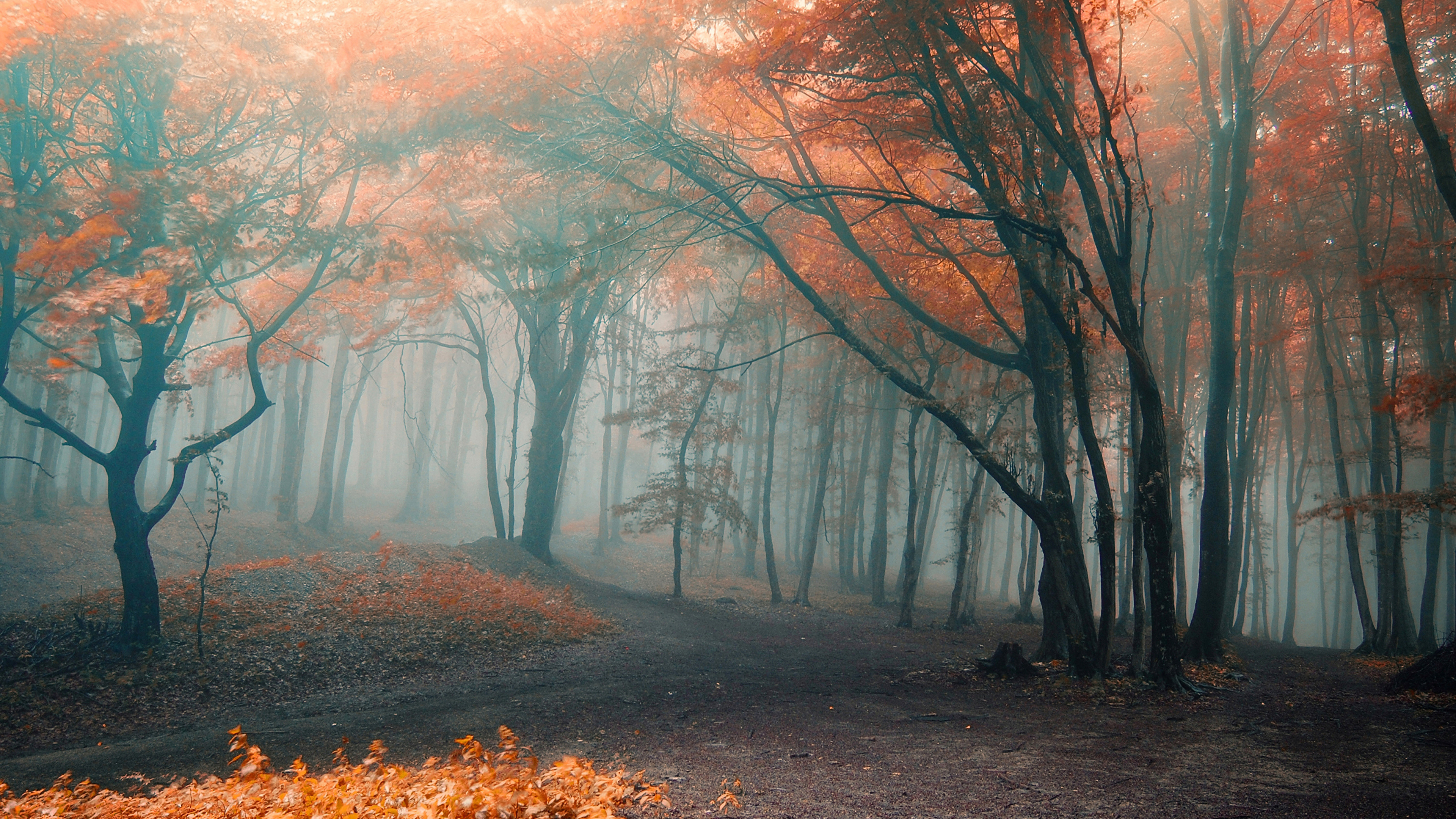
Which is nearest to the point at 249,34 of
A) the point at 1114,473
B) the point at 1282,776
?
the point at 1282,776

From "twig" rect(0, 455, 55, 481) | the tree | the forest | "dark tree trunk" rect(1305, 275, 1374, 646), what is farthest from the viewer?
"dark tree trunk" rect(1305, 275, 1374, 646)

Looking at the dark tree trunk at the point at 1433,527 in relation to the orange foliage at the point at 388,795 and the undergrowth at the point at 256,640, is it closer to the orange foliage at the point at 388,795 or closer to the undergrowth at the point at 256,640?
the undergrowth at the point at 256,640

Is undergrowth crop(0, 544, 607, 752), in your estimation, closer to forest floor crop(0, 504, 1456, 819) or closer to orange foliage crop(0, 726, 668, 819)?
forest floor crop(0, 504, 1456, 819)

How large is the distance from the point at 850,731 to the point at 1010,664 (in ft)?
11.4

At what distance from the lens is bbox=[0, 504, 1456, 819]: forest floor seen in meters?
Result: 4.23

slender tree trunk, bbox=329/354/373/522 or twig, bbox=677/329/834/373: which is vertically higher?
twig, bbox=677/329/834/373

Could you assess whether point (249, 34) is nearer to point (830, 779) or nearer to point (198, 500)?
point (830, 779)

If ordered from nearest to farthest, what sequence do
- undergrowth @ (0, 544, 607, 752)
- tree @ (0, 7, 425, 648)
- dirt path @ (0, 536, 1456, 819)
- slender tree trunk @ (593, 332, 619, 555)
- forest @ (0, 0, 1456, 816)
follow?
1. dirt path @ (0, 536, 1456, 819)
2. forest @ (0, 0, 1456, 816)
3. undergrowth @ (0, 544, 607, 752)
4. tree @ (0, 7, 425, 648)
5. slender tree trunk @ (593, 332, 619, 555)

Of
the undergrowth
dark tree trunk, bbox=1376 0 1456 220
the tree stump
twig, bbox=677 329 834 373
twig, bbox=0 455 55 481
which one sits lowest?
the undergrowth

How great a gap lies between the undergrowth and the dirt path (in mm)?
675

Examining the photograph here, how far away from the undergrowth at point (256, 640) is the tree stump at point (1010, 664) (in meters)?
6.31

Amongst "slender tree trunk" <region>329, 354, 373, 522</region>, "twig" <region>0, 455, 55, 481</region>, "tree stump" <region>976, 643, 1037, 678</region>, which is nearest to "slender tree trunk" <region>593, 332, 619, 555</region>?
"slender tree trunk" <region>329, 354, 373, 522</region>

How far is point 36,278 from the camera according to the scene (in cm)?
831

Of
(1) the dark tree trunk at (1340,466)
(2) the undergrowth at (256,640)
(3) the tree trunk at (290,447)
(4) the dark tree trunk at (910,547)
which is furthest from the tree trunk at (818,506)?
(3) the tree trunk at (290,447)
